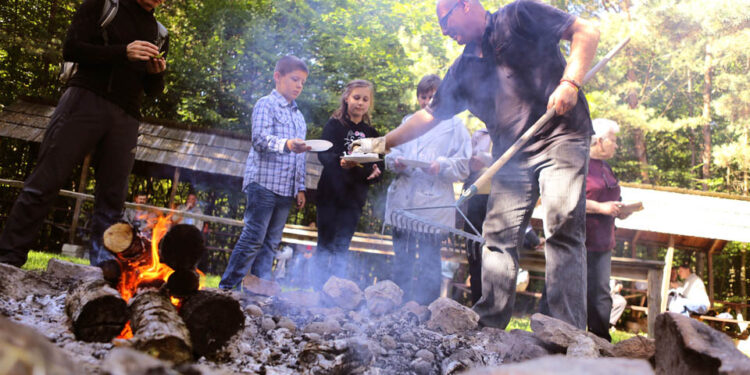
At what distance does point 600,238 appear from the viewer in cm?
370

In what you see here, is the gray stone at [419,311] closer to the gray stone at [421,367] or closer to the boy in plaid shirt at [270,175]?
the gray stone at [421,367]

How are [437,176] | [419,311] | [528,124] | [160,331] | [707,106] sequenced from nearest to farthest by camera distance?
[160,331] < [528,124] < [419,311] < [437,176] < [707,106]

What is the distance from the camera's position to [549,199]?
8.04 ft

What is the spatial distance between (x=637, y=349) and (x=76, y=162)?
3.15 metres

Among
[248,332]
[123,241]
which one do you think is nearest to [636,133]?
[248,332]

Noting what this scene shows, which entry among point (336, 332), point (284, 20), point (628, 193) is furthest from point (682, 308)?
point (284, 20)

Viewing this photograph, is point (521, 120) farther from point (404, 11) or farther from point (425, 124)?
point (404, 11)

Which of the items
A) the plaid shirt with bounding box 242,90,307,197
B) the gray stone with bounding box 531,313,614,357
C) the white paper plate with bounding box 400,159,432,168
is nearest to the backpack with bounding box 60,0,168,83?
the plaid shirt with bounding box 242,90,307,197

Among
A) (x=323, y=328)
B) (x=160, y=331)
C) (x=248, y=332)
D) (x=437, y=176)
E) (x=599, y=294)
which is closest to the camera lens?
(x=160, y=331)

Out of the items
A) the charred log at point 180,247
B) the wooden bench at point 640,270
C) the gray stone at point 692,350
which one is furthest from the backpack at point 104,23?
the wooden bench at point 640,270

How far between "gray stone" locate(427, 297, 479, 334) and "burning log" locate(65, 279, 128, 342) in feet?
5.09

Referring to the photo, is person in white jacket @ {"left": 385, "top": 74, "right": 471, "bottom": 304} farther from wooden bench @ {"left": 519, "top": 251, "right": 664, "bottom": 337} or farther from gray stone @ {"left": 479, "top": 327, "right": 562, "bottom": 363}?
wooden bench @ {"left": 519, "top": 251, "right": 664, "bottom": 337}

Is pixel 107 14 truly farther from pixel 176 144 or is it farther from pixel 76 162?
→ pixel 176 144

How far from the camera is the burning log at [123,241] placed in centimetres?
223
